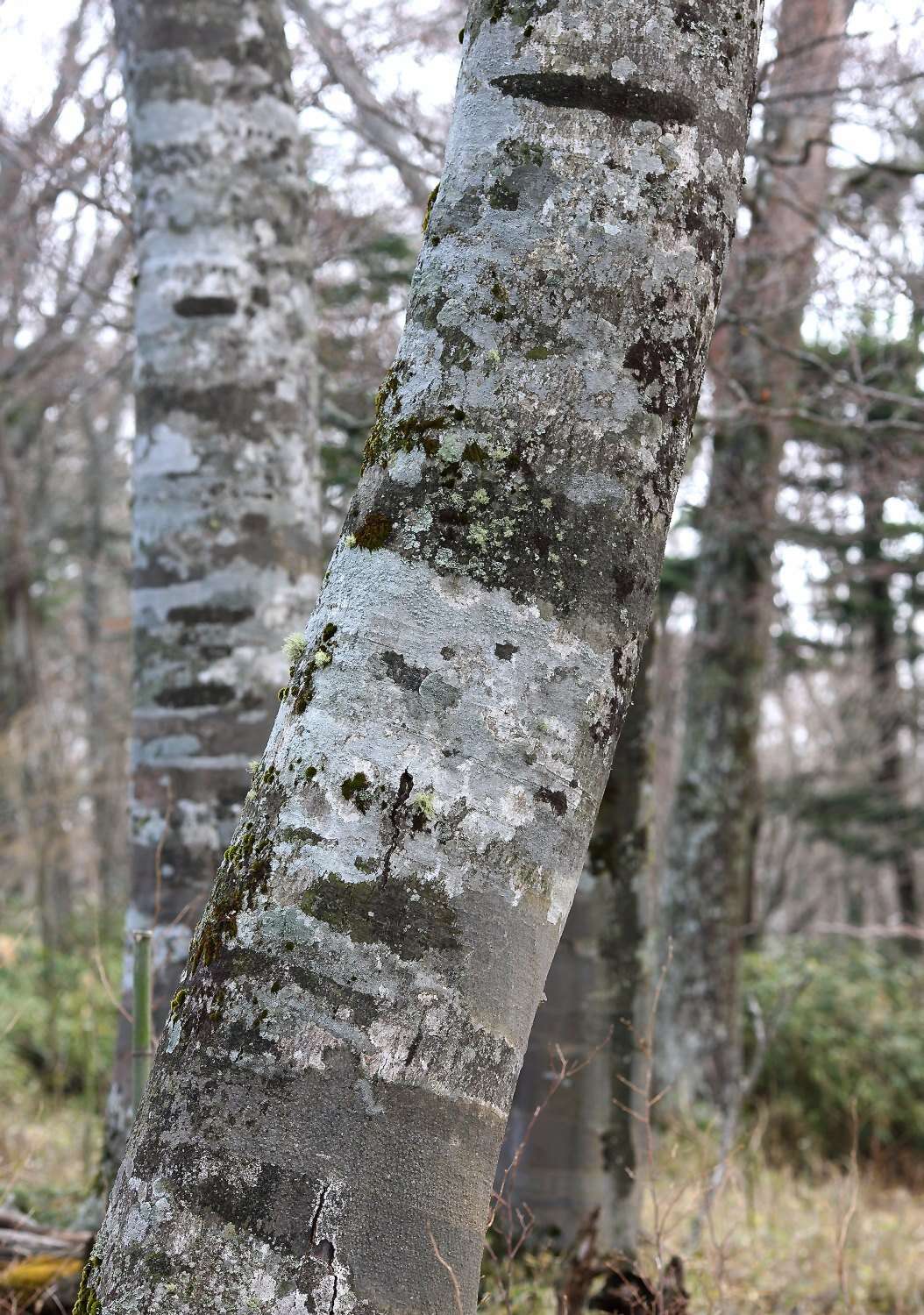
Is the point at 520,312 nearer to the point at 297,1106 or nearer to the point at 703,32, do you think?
the point at 703,32

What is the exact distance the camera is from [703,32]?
4.61 feet

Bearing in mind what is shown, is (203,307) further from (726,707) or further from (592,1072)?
(726,707)

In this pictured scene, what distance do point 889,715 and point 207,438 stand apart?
1198cm

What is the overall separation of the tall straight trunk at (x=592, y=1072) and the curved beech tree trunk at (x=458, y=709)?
2017 millimetres

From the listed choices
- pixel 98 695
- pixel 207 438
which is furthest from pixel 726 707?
pixel 98 695

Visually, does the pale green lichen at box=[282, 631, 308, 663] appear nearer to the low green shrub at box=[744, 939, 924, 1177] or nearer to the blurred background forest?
the blurred background forest

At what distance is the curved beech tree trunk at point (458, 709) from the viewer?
44.6 inches

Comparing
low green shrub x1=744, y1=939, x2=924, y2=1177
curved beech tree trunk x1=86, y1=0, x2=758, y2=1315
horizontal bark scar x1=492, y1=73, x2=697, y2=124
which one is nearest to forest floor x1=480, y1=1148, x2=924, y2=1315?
curved beech tree trunk x1=86, y1=0, x2=758, y2=1315

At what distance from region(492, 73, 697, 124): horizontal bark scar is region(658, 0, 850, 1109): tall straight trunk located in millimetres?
5466

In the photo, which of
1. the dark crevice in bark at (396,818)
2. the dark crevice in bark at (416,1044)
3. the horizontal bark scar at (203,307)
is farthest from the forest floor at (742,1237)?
the horizontal bark scar at (203,307)

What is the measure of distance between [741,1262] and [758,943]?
7.71m

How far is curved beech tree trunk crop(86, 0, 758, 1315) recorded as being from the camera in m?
1.13

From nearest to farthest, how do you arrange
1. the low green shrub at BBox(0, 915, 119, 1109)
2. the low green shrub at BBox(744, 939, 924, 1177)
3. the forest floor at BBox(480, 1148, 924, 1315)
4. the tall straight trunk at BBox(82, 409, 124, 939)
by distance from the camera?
1. the forest floor at BBox(480, 1148, 924, 1315)
2. the low green shrub at BBox(0, 915, 119, 1109)
3. the low green shrub at BBox(744, 939, 924, 1177)
4. the tall straight trunk at BBox(82, 409, 124, 939)

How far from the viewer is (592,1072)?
325 cm
